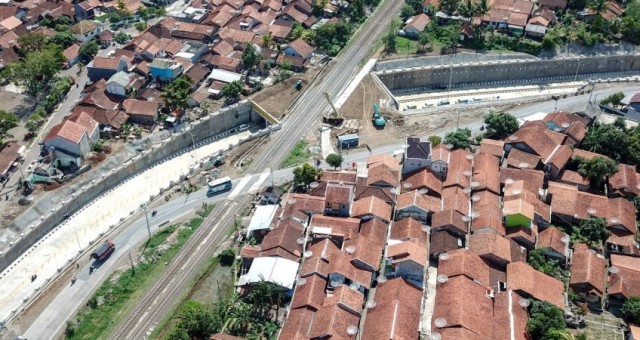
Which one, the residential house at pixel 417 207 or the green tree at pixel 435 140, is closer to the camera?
the residential house at pixel 417 207

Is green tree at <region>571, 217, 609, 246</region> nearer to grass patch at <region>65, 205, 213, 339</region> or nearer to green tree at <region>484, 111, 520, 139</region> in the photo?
green tree at <region>484, 111, 520, 139</region>

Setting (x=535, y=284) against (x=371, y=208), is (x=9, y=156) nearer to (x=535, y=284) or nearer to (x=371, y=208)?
(x=371, y=208)

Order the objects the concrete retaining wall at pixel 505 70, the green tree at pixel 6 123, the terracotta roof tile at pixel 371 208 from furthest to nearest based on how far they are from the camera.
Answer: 1. the concrete retaining wall at pixel 505 70
2. the green tree at pixel 6 123
3. the terracotta roof tile at pixel 371 208

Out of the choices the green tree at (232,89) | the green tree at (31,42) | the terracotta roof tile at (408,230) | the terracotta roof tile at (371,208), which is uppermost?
the green tree at (31,42)

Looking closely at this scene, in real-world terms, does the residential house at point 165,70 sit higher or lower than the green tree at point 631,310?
higher

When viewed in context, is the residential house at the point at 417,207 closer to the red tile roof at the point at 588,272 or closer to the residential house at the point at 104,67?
the red tile roof at the point at 588,272

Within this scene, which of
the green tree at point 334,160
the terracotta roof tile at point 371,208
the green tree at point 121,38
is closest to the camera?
the terracotta roof tile at point 371,208

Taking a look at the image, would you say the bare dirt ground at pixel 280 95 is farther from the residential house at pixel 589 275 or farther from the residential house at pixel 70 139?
the residential house at pixel 589 275

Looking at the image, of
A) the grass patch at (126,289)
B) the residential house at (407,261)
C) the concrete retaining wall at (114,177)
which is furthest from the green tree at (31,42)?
the residential house at (407,261)

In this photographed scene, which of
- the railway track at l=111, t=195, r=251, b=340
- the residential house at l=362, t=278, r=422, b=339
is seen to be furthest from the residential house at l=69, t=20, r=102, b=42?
the residential house at l=362, t=278, r=422, b=339
